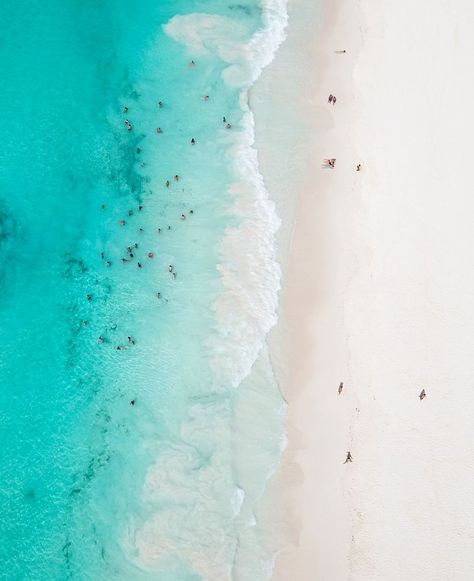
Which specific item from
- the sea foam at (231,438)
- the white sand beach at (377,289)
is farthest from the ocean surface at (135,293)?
the white sand beach at (377,289)

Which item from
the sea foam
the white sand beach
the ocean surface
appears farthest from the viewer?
the ocean surface

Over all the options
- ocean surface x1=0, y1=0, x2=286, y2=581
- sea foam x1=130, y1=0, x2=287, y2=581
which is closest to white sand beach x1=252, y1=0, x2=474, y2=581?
sea foam x1=130, y1=0, x2=287, y2=581

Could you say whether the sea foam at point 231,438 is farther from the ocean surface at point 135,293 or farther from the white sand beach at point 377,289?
the white sand beach at point 377,289

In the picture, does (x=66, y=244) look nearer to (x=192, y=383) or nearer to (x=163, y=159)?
(x=163, y=159)

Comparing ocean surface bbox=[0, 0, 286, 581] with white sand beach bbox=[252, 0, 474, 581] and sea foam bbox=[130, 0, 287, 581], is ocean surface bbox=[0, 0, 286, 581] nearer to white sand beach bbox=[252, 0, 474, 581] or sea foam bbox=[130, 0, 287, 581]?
sea foam bbox=[130, 0, 287, 581]

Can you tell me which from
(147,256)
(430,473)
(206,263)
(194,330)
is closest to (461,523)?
(430,473)

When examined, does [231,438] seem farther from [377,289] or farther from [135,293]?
[377,289]
